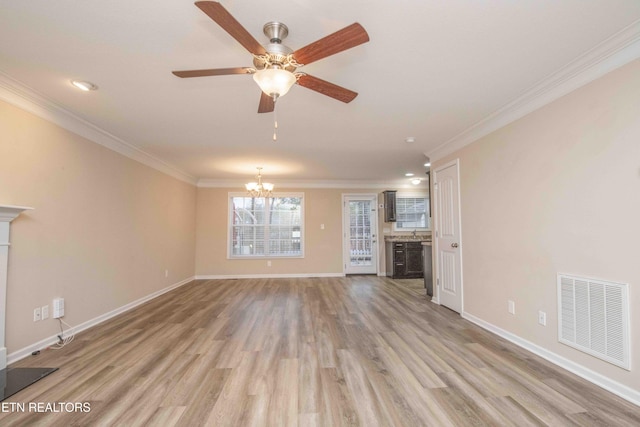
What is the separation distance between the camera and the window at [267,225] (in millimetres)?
7129

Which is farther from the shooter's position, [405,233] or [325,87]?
[405,233]

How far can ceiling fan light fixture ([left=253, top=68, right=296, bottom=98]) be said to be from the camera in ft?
5.20

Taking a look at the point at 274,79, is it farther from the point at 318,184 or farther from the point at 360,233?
the point at 360,233

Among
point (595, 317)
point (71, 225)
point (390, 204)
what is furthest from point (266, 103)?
point (390, 204)

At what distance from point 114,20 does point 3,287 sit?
8.00ft

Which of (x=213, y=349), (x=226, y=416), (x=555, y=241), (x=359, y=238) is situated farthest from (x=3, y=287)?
(x=359, y=238)

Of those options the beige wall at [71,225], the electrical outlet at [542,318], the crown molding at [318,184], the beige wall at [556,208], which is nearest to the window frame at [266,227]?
the crown molding at [318,184]

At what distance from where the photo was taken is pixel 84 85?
248cm

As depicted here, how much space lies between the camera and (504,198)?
3.07 meters

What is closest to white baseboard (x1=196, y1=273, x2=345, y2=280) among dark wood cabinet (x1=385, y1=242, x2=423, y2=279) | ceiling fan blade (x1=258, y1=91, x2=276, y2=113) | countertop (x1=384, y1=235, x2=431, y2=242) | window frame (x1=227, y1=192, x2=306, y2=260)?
window frame (x1=227, y1=192, x2=306, y2=260)

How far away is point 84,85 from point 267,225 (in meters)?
4.95

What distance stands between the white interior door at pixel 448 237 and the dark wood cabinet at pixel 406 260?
228 cm

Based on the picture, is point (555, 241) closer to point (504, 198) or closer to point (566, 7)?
point (504, 198)

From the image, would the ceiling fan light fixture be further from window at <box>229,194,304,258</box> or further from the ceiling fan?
window at <box>229,194,304,258</box>
